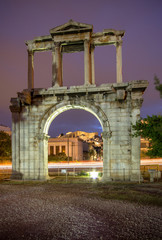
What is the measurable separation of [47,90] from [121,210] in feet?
35.7

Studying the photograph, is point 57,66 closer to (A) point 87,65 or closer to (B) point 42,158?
(A) point 87,65

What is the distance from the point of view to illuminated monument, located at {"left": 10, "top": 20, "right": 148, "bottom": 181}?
14.9 m

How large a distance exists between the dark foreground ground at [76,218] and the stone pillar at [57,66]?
9.02 meters

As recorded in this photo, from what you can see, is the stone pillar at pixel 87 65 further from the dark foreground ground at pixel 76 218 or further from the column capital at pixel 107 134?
the dark foreground ground at pixel 76 218

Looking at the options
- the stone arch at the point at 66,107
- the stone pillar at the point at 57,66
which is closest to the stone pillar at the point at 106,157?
the stone arch at the point at 66,107

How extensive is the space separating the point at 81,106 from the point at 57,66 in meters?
3.89

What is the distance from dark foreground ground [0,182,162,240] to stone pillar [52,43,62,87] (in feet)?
29.6

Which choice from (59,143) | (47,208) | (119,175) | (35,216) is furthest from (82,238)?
(59,143)

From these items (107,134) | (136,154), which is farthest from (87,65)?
(136,154)

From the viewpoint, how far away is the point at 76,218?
23.3 feet

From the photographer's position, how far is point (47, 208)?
27.5 ft

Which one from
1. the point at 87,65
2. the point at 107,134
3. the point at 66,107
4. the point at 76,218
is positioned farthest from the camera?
the point at 66,107

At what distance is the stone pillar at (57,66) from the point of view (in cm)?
1620

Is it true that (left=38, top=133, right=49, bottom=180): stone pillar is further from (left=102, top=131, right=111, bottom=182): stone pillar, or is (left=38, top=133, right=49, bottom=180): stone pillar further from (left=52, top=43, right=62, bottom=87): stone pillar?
(left=102, top=131, right=111, bottom=182): stone pillar
